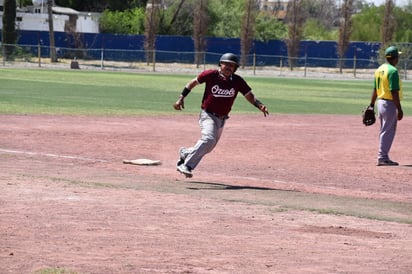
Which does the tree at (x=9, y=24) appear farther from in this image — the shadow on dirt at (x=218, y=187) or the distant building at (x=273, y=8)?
the shadow on dirt at (x=218, y=187)

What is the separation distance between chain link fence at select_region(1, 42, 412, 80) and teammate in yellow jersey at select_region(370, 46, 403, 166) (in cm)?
5260

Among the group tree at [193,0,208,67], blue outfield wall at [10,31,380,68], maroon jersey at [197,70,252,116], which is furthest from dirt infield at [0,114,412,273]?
tree at [193,0,208,67]

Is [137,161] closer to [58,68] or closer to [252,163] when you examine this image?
[252,163]

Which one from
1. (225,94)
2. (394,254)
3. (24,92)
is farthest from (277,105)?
(394,254)

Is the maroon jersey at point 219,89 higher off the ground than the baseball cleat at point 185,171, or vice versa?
the maroon jersey at point 219,89

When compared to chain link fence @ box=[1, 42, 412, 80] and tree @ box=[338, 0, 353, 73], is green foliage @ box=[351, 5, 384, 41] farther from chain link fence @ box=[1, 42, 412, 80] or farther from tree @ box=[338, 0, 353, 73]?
chain link fence @ box=[1, 42, 412, 80]

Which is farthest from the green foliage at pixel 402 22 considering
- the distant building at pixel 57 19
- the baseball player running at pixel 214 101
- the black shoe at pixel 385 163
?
the baseball player running at pixel 214 101

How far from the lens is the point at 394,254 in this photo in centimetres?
984

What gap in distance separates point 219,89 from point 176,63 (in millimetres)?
67220

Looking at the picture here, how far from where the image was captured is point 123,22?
104438mm

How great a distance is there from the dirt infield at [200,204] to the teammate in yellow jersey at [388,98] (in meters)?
0.45

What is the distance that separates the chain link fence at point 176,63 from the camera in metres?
74.1

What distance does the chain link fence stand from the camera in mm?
74062

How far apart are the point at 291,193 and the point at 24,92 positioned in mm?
24591
